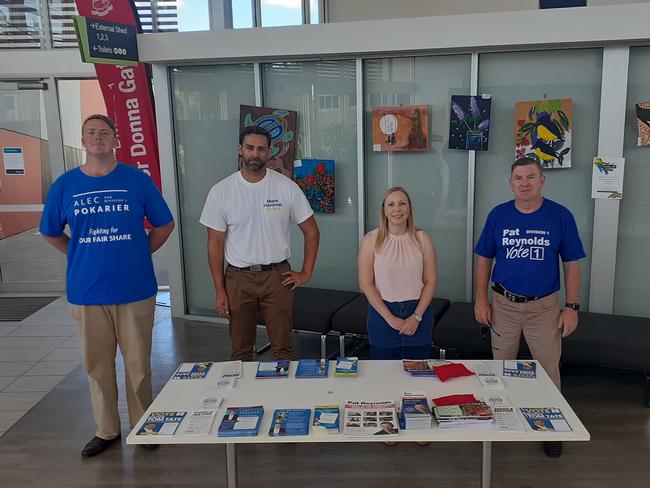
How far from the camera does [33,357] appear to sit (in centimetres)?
475

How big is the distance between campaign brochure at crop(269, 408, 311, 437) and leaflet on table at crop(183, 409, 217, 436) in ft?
0.77

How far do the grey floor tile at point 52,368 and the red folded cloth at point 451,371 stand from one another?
3.08m

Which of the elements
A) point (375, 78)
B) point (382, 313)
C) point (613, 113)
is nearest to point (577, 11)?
point (613, 113)

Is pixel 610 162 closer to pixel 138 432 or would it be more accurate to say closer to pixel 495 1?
pixel 495 1

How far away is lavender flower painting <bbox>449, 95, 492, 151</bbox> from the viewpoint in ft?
14.6

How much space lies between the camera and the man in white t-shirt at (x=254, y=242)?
10.3 ft

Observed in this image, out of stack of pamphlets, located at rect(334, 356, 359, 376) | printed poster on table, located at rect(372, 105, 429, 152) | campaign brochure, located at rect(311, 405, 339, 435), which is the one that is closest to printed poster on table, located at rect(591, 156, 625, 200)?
printed poster on table, located at rect(372, 105, 429, 152)

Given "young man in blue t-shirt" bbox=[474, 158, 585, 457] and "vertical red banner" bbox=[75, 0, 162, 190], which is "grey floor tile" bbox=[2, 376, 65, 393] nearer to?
"vertical red banner" bbox=[75, 0, 162, 190]

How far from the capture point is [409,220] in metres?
2.97

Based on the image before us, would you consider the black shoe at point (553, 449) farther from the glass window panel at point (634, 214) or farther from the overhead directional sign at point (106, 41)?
the overhead directional sign at point (106, 41)

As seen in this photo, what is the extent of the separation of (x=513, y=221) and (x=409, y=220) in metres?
0.53

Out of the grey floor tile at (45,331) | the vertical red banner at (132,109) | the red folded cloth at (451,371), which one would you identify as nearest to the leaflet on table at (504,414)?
the red folded cloth at (451,371)

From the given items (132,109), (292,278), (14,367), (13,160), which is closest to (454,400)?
(292,278)

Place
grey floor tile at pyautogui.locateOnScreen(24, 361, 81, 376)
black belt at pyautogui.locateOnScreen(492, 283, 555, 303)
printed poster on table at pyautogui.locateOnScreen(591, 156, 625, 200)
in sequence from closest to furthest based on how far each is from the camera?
black belt at pyautogui.locateOnScreen(492, 283, 555, 303) → printed poster on table at pyautogui.locateOnScreen(591, 156, 625, 200) → grey floor tile at pyautogui.locateOnScreen(24, 361, 81, 376)
